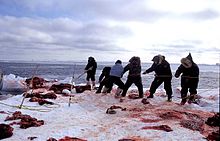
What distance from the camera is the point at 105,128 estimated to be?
977 centimetres

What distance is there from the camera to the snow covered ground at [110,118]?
899 cm

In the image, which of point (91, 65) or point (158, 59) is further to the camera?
point (91, 65)

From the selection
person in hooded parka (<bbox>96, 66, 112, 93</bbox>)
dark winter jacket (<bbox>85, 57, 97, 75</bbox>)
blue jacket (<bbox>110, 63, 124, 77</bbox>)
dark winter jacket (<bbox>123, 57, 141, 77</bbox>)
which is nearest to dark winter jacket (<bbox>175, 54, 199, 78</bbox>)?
dark winter jacket (<bbox>123, 57, 141, 77</bbox>)

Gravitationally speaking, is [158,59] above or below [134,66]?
above

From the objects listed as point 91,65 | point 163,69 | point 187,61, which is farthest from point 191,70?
point 91,65

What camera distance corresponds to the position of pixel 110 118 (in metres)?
11.1

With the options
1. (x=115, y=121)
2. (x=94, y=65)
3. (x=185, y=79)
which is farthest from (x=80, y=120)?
(x=94, y=65)

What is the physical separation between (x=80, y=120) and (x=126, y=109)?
→ 2.38 m

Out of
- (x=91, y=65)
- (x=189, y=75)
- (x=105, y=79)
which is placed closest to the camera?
(x=189, y=75)

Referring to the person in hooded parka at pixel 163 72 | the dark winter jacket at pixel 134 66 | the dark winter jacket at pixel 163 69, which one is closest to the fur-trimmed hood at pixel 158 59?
the person in hooded parka at pixel 163 72

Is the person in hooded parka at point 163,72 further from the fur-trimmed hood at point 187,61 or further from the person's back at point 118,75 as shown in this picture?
the person's back at point 118,75

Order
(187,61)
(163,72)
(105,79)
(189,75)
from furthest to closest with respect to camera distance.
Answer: (105,79) < (163,72) < (189,75) < (187,61)

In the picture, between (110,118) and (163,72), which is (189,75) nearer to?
(163,72)

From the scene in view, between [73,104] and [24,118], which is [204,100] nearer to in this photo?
[73,104]
